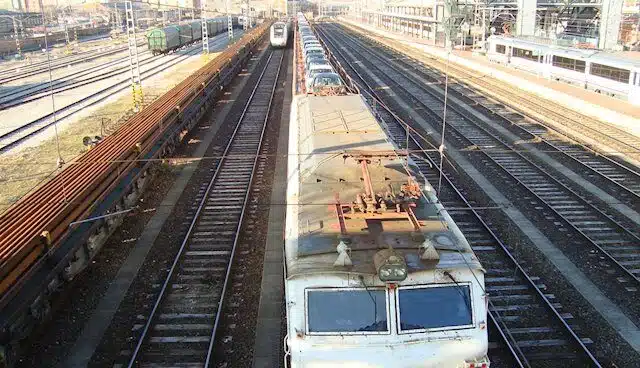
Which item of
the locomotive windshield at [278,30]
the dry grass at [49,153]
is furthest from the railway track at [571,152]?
the locomotive windshield at [278,30]

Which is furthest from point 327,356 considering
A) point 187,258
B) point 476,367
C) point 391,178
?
point 187,258

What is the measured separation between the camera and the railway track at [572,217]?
40.3 feet

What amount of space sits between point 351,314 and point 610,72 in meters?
31.0

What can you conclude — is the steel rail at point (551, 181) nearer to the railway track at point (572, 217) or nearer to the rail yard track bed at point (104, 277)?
the railway track at point (572, 217)

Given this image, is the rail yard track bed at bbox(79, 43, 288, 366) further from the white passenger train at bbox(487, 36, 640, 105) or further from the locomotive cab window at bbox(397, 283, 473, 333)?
the white passenger train at bbox(487, 36, 640, 105)

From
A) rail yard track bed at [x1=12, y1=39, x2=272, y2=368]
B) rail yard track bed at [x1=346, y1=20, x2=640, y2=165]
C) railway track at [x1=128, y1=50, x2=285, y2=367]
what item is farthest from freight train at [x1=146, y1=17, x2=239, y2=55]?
railway track at [x1=128, y1=50, x2=285, y2=367]

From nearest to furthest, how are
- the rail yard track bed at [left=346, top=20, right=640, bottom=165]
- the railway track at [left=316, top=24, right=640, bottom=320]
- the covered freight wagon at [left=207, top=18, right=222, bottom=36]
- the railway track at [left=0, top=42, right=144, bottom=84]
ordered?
the railway track at [left=316, top=24, right=640, bottom=320], the rail yard track bed at [left=346, top=20, right=640, bottom=165], the railway track at [left=0, top=42, right=144, bottom=84], the covered freight wagon at [left=207, top=18, right=222, bottom=36]

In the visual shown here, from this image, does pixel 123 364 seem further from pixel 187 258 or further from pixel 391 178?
pixel 391 178

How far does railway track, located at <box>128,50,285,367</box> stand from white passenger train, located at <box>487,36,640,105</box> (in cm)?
2164

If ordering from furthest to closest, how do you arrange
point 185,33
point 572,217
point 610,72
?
1. point 185,33
2. point 610,72
3. point 572,217

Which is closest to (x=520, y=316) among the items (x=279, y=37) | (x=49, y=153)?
(x=49, y=153)

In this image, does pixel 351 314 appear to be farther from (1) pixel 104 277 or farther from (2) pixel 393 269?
(1) pixel 104 277

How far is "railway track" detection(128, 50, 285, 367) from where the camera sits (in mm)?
9961

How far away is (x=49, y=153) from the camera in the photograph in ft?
75.0
